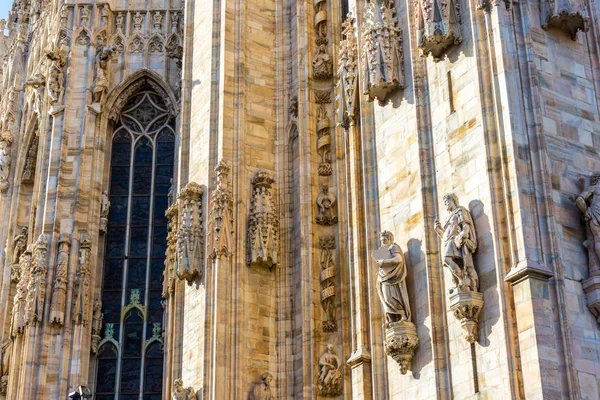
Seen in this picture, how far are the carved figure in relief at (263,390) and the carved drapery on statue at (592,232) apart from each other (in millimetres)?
7462

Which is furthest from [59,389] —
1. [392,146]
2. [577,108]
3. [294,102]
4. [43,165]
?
[577,108]

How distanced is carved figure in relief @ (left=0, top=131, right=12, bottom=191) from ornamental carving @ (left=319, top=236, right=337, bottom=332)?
1468cm

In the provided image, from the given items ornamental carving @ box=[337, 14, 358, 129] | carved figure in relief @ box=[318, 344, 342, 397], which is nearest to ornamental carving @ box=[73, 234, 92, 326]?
carved figure in relief @ box=[318, 344, 342, 397]

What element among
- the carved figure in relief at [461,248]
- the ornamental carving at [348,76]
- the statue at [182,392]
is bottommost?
the statue at [182,392]

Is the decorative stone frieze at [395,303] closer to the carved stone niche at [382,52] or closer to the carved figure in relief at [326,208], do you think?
the carved stone niche at [382,52]

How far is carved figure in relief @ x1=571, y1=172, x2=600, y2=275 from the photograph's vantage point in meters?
15.7

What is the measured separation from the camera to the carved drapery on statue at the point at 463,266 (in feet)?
51.3

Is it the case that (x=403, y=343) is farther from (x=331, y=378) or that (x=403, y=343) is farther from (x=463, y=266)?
(x=331, y=378)

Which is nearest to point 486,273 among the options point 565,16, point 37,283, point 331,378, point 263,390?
point 565,16

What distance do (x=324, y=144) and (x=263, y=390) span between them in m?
5.32

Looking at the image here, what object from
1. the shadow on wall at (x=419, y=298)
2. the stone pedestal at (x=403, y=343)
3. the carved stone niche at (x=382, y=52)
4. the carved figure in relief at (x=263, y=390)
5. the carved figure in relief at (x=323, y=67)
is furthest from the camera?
the carved figure in relief at (x=323, y=67)

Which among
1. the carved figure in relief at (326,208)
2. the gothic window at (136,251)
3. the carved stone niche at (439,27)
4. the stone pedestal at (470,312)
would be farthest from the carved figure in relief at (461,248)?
the gothic window at (136,251)

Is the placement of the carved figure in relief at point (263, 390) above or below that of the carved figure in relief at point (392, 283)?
below

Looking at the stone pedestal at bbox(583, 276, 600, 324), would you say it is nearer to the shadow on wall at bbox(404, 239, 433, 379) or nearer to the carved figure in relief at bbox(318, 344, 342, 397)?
the shadow on wall at bbox(404, 239, 433, 379)
